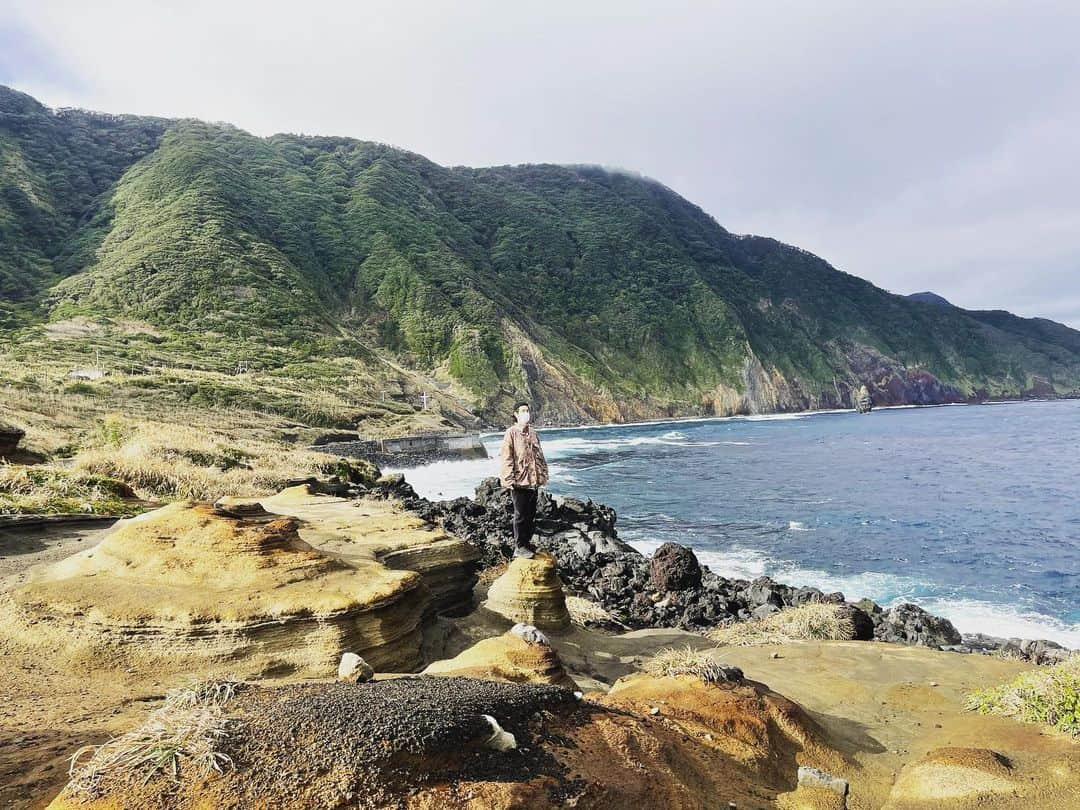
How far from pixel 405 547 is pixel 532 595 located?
7.44 ft

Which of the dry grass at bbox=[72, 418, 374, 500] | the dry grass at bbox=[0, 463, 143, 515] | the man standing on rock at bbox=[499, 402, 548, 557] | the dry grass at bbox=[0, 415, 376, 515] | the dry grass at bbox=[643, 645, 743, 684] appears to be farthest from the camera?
the dry grass at bbox=[72, 418, 374, 500]

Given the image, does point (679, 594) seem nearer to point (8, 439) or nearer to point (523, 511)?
point (523, 511)

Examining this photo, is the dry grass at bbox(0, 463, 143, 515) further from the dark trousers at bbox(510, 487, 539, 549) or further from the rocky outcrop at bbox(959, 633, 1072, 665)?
the rocky outcrop at bbox(959, 633, 1072, 665)

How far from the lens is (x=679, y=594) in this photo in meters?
14.6

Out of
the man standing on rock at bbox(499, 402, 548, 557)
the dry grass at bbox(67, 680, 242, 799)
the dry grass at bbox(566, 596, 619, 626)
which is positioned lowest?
the dry grass at bbox(566, 596, 619, 626)

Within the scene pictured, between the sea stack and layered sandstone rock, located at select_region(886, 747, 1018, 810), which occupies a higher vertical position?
the sea stack

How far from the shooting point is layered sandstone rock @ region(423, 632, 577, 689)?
536 centimetres

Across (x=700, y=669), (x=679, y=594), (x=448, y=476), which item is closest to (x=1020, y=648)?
(x=679, y=594)

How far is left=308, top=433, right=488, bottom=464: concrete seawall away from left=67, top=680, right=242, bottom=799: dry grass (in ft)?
124

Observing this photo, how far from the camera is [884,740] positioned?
18.6 feet

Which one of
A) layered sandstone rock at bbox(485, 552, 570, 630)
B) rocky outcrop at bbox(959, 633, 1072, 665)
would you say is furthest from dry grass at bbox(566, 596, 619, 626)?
rocky outcrop at bbox(959, 633, 1072, 665)

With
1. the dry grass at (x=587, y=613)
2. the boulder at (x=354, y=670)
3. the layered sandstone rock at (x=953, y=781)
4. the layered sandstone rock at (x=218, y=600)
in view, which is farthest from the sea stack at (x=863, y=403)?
the boulder at (x=354, y=670)

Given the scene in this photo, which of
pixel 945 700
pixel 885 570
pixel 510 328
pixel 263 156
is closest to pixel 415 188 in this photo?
pixel 263 156

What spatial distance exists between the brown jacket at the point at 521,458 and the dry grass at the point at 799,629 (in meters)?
4.40
